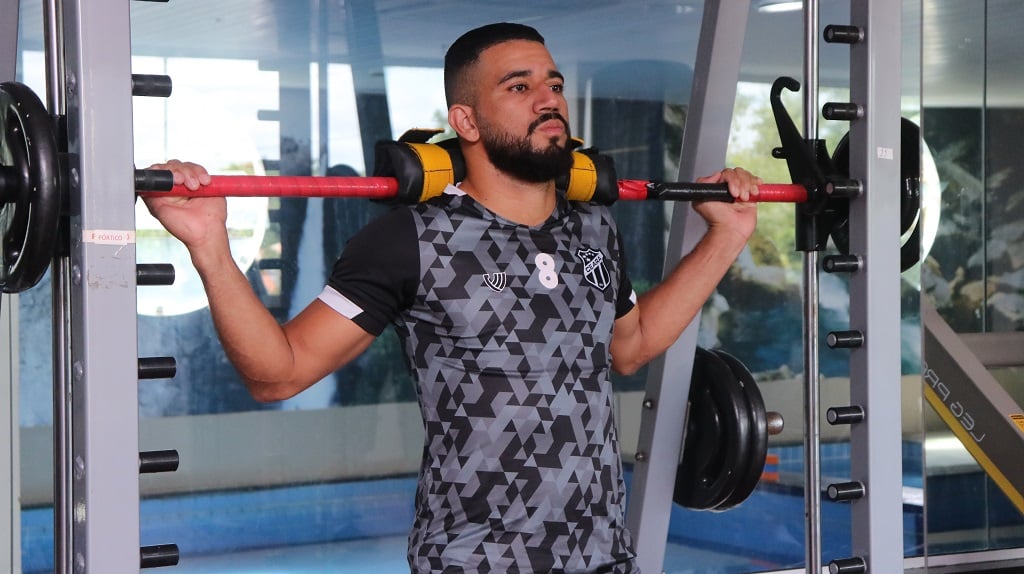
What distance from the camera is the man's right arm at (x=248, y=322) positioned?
1.86 meters

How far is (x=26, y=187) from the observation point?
175cm

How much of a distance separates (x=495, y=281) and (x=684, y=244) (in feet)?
2.34

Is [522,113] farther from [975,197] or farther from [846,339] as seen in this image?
[975,197]

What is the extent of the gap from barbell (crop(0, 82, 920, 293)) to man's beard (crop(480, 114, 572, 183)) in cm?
7

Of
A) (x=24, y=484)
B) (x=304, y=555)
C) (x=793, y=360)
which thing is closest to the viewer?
(x=24, y=484)

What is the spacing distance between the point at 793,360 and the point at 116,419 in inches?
154

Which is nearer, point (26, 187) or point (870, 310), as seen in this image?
point (26, 187)

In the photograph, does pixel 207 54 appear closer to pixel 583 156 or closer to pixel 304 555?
pixel 304 555

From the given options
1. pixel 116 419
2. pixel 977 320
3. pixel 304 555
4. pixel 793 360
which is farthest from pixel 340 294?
pixel 977 320

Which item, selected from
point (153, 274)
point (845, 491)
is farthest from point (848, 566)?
point (153, 274)

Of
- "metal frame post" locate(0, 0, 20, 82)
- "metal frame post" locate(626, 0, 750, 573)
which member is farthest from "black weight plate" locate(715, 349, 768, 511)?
"metal frame post" locate(0, 0, 20, 82)

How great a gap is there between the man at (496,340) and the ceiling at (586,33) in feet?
7.49

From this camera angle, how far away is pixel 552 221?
7.52ft

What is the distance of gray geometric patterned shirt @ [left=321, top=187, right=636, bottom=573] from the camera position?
2090 mm
